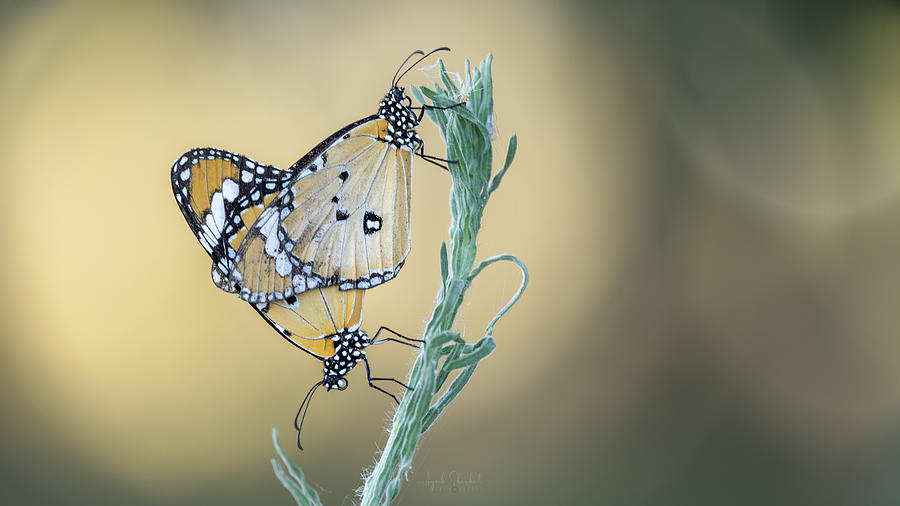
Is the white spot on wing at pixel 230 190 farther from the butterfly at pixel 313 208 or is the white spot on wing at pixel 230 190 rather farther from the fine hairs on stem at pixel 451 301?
the fine hairs on stem at pixel 451 301

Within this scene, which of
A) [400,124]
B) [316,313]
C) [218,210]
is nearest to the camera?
[316,313]

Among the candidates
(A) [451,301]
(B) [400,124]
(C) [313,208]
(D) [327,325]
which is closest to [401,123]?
(B) [400,124]

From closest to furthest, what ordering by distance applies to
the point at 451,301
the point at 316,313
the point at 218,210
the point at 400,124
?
the point at 451,301 < the point at 316,313 < the point at 400,124 < the point at 218,210

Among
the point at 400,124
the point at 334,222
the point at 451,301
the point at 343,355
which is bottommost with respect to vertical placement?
the point at 343,355

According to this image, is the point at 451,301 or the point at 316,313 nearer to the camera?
the point at 451,301

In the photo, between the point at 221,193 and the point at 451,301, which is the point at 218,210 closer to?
the point at 221,193

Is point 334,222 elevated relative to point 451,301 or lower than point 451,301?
elevated
